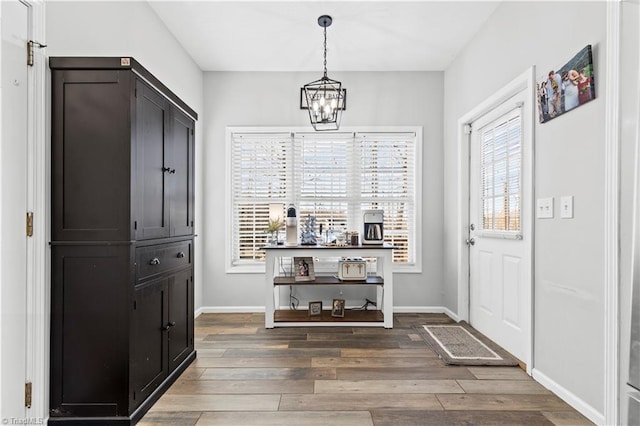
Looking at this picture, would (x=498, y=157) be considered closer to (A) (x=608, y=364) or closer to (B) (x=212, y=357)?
(A) (x=608, y=364)

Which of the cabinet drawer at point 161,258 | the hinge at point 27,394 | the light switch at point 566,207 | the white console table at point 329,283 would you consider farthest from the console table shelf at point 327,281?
the hinge at point 27,394

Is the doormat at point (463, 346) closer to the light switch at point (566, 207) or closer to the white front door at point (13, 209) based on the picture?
the light switch at point (566, 207)

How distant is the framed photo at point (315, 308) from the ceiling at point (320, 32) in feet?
9.04

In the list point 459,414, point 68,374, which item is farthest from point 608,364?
point 68,374

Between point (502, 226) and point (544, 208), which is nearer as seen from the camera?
point (544, 208)

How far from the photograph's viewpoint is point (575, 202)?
2.21 m

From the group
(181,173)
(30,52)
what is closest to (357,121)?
(181,173)

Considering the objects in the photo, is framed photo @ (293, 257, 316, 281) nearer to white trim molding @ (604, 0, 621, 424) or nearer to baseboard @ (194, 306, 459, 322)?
baseboard @ (194, 306, 459, 322)

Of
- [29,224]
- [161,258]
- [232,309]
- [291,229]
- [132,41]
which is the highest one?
[132,41]

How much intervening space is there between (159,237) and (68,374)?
0.86 metres

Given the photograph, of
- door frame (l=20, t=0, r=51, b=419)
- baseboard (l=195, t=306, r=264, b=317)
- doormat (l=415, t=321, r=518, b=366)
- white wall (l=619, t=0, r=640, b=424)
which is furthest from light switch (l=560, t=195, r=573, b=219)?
baseboard (l=195, t=306, r=264, b=317)

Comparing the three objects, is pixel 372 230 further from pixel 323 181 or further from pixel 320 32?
pixel 320 32

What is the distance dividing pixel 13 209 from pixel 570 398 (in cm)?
327

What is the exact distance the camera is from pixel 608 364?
6.28 ft
